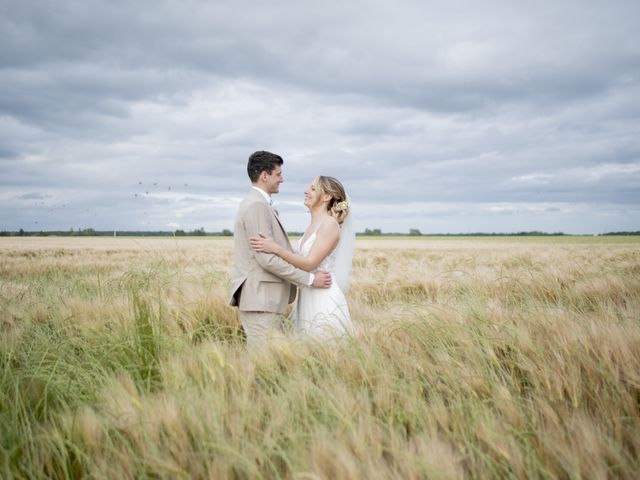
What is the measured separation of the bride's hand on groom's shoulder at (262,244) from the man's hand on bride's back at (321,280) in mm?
577

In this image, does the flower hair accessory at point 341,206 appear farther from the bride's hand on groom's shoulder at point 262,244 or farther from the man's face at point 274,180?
the bride's hand on groom's shoulder at point 262,244

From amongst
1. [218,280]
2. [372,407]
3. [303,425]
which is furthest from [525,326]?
[218,280]

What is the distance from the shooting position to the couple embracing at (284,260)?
380 centimetres

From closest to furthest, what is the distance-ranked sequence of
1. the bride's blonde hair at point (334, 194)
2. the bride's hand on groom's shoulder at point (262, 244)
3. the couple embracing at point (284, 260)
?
the bride's hand on groom's shoulder at point (262, 244) < the couple embracing at point (284, 260) < the bride's blonde hair at point (334, 194)

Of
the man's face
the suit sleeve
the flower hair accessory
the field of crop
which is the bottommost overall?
the field of crop

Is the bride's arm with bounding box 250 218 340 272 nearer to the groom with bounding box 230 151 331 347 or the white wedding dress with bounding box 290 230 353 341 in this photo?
the groom with bounding box 230 151 331 347

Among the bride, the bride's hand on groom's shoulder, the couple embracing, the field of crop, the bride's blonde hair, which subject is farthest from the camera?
the bride's blonde hair

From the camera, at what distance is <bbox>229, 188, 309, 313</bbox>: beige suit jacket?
12.5ft

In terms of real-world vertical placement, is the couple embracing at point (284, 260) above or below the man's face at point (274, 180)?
below

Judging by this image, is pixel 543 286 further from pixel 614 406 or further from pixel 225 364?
pixel 225 364

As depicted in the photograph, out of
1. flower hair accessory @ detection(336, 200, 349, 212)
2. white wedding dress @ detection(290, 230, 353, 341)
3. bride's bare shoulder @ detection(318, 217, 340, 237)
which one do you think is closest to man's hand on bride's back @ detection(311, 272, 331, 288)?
white wedding dress @ detection(290, 230, 353, 341)

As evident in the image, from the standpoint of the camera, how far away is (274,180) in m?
4.14

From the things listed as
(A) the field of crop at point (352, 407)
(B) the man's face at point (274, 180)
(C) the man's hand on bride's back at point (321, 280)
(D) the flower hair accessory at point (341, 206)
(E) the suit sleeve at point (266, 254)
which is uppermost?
(B) the man's face at point (274, 180)

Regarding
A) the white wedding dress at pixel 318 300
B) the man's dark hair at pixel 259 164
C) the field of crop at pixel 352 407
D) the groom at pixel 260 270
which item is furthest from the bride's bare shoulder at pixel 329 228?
the field of crop at pixel 352 407
